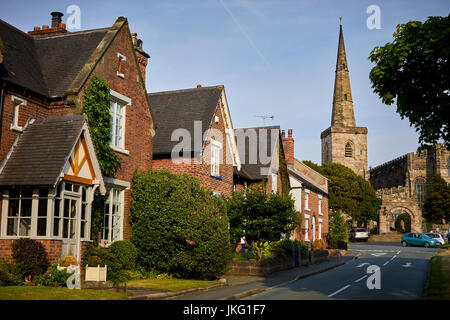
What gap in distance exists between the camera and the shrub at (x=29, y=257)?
13898 millimetres

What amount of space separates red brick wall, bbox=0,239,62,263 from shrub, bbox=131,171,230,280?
4769 millimetres

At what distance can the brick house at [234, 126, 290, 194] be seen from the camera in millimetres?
32000

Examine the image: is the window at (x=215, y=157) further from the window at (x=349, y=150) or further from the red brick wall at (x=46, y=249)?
the window at (x=349, y=150)

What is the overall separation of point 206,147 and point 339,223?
2849cm

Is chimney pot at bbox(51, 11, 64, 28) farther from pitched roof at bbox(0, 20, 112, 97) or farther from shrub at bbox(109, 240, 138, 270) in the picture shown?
shrub at bbox(109, 240, 138, 270)

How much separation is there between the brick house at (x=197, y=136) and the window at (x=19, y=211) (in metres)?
9.02

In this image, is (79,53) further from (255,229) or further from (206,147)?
(255,229)

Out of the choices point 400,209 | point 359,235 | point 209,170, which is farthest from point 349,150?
point 209,170

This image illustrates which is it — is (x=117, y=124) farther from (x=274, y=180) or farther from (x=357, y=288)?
(x=274, y=180)

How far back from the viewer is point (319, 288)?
1844cm

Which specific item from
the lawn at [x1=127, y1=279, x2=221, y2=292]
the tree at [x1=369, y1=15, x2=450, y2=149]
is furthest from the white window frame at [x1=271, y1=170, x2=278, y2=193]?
Result: the tree at [x1=369, y1=15, x2=450, y2=149]

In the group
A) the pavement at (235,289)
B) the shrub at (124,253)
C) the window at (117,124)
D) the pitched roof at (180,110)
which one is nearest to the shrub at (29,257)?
the pavement at (235,289)

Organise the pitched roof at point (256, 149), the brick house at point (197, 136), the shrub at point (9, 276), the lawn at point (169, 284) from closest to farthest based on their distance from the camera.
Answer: the shrub at point (9, 276)
the lawn at point (169, 284)
the brick house at point (197, 136)
the pitched roof at point (256, 149)

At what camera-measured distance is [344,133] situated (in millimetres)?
106312
